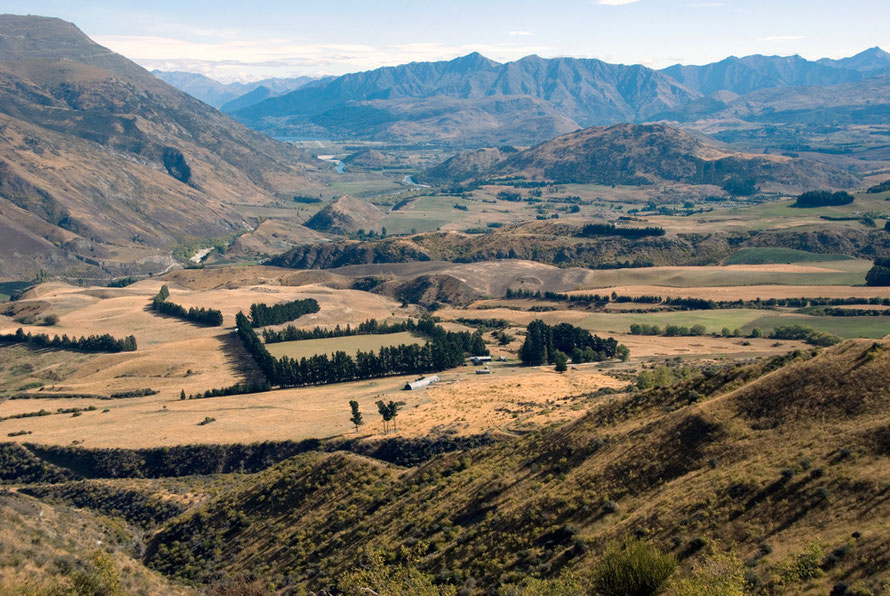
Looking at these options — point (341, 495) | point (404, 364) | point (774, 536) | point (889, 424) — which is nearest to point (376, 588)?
point (341, 495)

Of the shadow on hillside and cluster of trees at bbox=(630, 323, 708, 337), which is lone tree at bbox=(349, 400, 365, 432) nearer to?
the shadow on hillside

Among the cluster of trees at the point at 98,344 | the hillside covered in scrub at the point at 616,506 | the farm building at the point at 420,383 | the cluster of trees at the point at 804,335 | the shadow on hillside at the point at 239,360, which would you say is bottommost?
the cluster of trees at the point at 98,344

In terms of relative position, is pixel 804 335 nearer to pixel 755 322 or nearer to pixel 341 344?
pixel 755 322

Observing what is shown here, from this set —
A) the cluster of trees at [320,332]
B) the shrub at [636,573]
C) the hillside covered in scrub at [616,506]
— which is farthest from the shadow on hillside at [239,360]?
the shrub at [636,573]

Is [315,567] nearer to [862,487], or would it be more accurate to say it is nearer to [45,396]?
[862,487]

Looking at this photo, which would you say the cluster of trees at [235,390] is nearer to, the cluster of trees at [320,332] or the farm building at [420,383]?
the farm building at [420,383]

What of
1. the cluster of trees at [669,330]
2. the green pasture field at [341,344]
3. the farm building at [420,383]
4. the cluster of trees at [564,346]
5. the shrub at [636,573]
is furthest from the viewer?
the cluster of trees at [669,330]

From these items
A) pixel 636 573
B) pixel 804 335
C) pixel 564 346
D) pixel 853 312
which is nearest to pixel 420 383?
pixel 564 346
